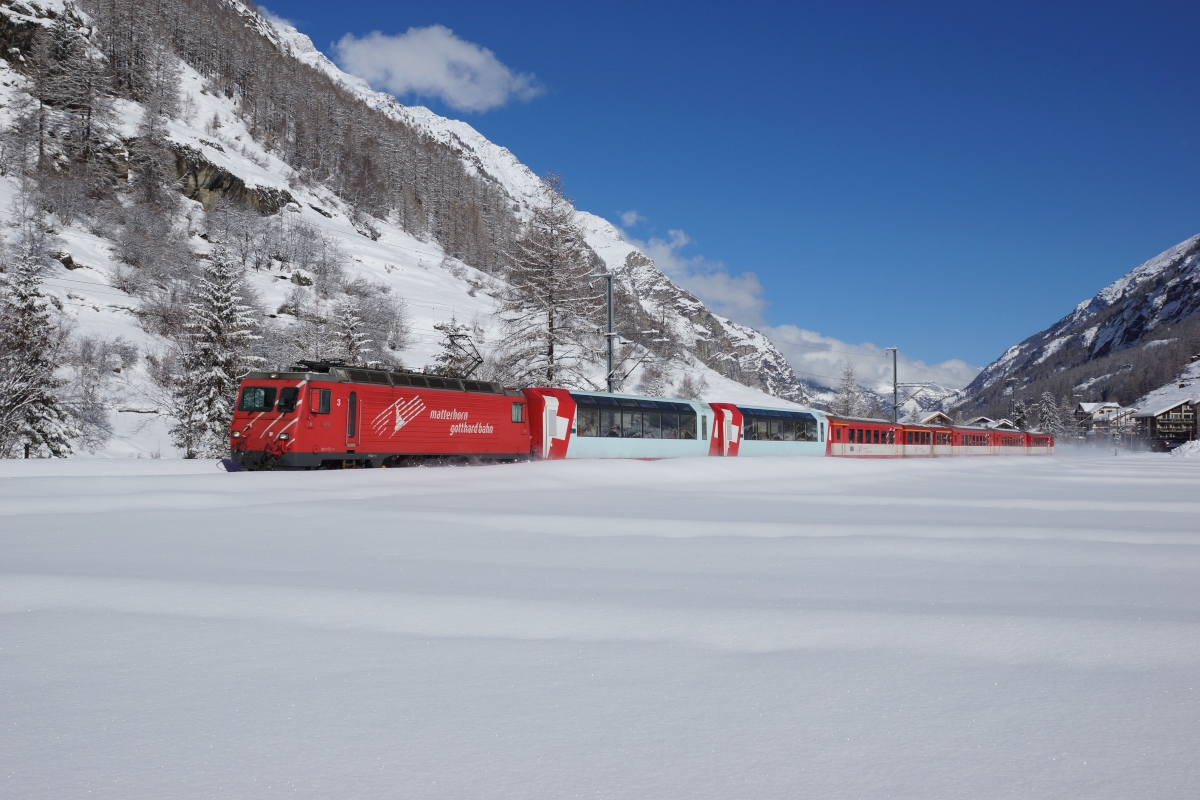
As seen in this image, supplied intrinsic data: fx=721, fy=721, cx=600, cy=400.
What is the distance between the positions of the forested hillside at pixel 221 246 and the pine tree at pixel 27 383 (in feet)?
Result: 0.35

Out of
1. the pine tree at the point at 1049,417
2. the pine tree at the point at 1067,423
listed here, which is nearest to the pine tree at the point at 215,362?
the pine tree at the point at 1049,417

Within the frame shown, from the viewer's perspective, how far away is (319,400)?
60.3ft

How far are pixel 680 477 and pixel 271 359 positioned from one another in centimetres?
3894

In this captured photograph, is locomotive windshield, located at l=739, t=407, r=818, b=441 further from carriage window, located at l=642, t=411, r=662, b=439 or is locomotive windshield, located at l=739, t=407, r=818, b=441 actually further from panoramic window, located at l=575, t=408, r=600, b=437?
panoramic window, located at l=575, t=408, r=600, b=437

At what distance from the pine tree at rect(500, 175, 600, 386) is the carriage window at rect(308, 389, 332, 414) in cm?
1453

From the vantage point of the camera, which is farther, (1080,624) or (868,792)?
(1080,624)

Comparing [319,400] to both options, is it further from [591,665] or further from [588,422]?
[591,665]

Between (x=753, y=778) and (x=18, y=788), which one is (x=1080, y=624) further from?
(x=18, y=788)

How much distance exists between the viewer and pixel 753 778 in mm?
2176

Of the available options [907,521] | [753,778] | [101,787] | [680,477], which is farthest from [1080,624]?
[680,477]

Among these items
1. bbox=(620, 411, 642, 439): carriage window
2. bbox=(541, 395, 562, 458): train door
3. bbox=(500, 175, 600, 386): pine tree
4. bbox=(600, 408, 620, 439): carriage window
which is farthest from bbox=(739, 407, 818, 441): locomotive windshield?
bbox=(541, 395, 562, 458): train door

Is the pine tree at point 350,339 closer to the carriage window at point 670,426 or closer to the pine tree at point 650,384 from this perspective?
the carriage window at point 670,426

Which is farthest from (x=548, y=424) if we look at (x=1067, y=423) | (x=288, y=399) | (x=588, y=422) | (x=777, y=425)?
(x=1067, y=423)

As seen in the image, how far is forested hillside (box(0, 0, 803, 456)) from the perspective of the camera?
110 feet
